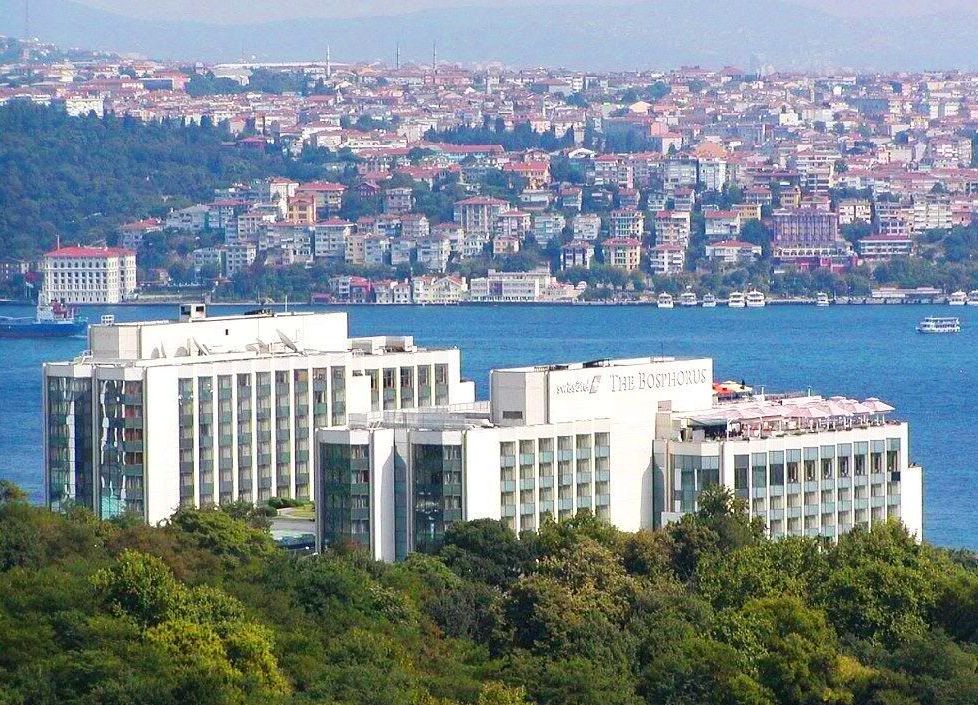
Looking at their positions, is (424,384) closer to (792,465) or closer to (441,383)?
(441,383)

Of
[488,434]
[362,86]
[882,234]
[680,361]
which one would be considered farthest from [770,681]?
[362,86]

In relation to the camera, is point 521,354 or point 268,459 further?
point 521,354

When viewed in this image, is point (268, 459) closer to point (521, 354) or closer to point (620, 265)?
point (521, 354)

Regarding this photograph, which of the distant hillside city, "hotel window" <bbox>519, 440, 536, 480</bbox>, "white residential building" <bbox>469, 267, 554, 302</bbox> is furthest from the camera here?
the distant hillside city

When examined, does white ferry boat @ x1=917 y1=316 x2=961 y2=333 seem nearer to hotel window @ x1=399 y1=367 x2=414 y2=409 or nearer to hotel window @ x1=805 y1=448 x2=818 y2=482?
hotel window @ x1=399 y1=367 x2=414 y2=409

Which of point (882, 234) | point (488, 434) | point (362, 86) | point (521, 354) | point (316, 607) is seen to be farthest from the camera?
point (362, 86)

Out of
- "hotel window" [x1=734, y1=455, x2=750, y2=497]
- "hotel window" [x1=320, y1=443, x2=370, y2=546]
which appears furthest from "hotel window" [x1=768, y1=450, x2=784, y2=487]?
"hotel window" [x1=320, y1=443, x2=370, y2=546]
